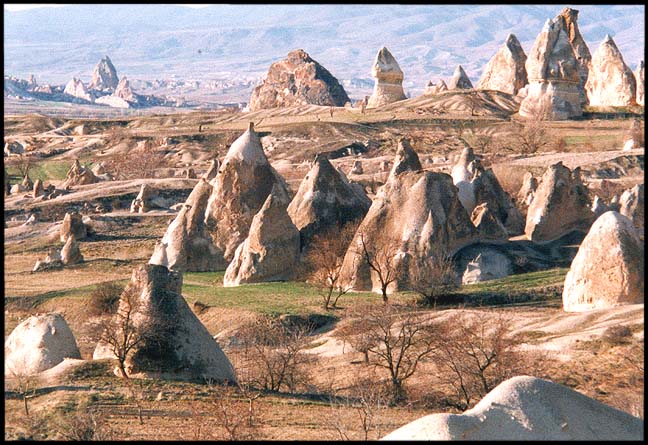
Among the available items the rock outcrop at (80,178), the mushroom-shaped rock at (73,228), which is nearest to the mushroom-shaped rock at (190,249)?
the mushroom-shaped rock at (73,228)

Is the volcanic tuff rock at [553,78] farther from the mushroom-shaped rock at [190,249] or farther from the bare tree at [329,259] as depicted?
the bare tree at [329,259]

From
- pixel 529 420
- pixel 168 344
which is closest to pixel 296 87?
pixel 168 344

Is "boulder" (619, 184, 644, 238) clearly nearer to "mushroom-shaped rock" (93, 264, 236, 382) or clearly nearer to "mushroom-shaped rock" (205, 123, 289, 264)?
"mushroom-shaped rock" (205, 123, 289, 264)

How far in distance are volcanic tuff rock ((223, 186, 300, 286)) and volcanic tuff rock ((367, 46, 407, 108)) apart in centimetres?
4875

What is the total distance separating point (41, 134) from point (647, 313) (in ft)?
261

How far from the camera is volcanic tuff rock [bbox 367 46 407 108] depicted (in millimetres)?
81375

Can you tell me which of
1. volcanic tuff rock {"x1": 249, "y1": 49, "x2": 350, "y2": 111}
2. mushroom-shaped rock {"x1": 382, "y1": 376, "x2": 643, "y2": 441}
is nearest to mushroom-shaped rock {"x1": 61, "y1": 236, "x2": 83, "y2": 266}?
mushroom-shaped rock {"x1": 382, "y1": 376, "x2": 643, "y2": 441}

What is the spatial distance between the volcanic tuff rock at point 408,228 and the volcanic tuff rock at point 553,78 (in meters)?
37.7

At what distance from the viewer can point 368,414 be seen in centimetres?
1688

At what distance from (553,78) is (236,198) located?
122 feet

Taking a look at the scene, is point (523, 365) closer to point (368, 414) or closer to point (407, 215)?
point (368, 414)

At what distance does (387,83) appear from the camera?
8400 cm

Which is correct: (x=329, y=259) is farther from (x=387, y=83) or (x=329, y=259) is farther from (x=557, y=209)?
(x=387, y=83)

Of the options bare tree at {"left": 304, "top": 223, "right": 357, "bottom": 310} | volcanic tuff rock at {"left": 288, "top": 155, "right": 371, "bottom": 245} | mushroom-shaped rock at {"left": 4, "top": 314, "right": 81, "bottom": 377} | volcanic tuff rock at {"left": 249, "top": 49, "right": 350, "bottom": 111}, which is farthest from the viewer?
volcanic tuff rock at {"left": 249, "top": 49, "right": 350, "bottom": 111}
